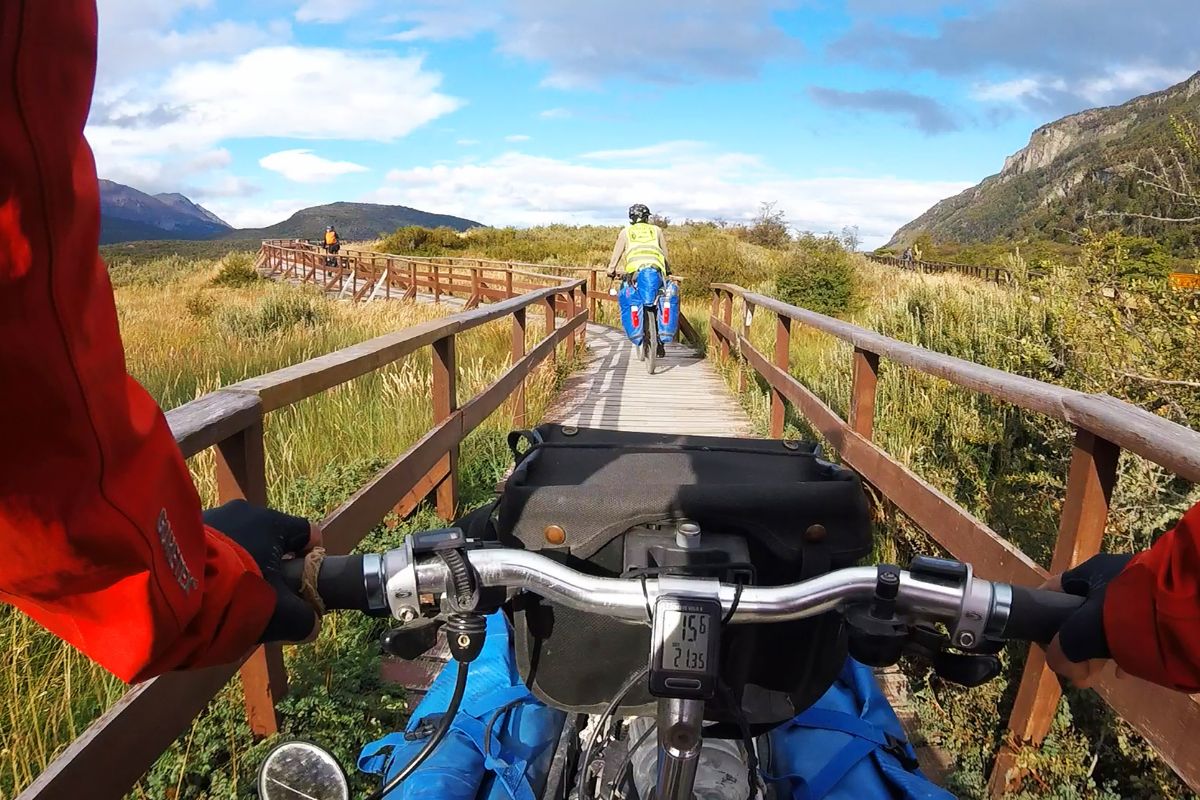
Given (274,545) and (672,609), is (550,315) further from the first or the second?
(672,609)

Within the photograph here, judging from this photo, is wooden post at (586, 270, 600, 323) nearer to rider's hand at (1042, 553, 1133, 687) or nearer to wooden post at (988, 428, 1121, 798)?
wooden post at (988, 428, 1121, 798)

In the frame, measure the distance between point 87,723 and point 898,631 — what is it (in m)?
2.10

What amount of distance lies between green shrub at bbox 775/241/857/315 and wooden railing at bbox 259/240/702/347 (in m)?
2.45

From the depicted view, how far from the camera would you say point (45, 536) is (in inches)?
25.7

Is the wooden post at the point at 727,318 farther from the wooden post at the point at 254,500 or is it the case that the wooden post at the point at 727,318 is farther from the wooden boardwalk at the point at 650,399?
the wooden post at the point at 254,500

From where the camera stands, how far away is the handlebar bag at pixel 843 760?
1.66m

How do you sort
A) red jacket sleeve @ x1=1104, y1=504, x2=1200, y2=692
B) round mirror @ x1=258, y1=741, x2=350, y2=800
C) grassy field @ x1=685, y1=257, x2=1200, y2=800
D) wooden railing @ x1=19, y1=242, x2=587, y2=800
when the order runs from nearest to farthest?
1. red jacket sleeve @ x1=1104, y1=504, x2=1200, y2=692
2. round mirror @ x1=258, y1=741, x2=350, y2=800
3. wooden railing @ x1=19, y1=242, x2=587, y2=800
4. grassy field @ x1=685, y1=257, x2=1200, y2=800

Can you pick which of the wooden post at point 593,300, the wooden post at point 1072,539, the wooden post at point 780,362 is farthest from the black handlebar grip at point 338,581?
the wooden post at point 593,300

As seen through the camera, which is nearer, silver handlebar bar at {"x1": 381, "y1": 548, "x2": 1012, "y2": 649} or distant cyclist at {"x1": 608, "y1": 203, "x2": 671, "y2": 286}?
silver handlebar bar at {"x1": 381, "y1": 548, "x2": 1012, "y2": 649}

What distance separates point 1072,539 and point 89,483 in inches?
85.9

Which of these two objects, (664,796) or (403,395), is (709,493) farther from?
(403,395)

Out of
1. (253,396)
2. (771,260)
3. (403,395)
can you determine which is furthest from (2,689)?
(771,260)

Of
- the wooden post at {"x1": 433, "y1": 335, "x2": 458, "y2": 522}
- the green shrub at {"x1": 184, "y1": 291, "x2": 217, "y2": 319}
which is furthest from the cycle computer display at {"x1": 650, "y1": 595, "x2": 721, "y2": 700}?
the green shrub at {"x1": 184, "y1": 291, "x2": 217, "y2": 319}

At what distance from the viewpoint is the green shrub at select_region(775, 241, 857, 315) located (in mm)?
15000
